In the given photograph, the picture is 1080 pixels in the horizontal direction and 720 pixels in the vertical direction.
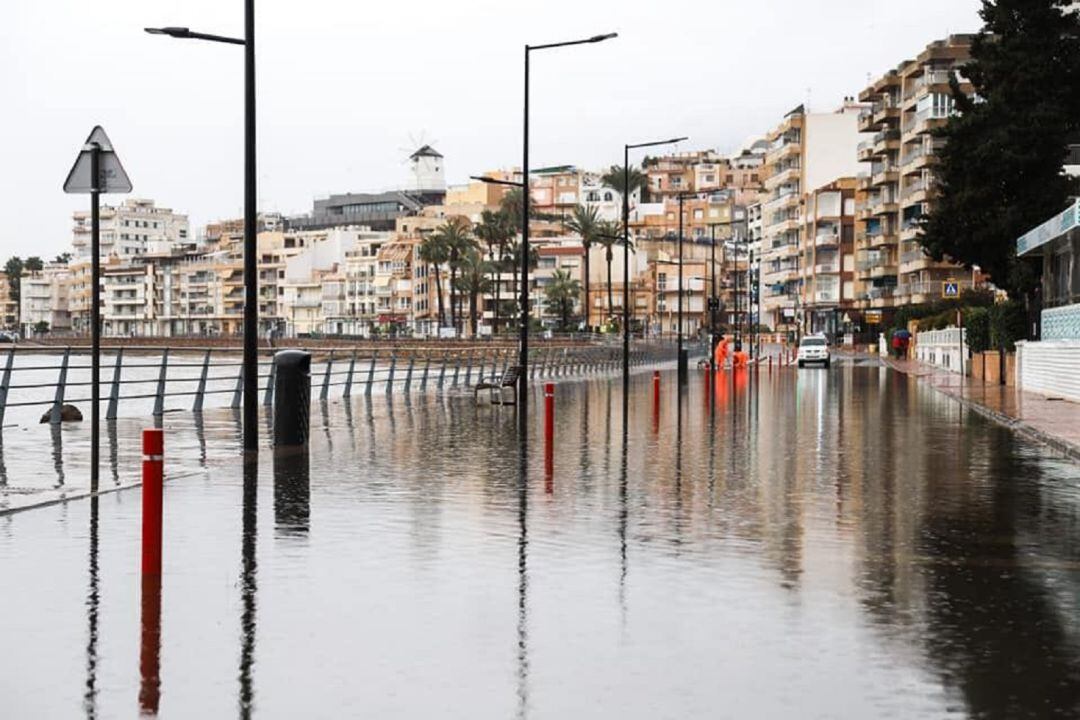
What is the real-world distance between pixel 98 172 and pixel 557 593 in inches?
328

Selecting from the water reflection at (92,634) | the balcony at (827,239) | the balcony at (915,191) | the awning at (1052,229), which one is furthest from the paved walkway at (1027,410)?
the balcony at (827,239)

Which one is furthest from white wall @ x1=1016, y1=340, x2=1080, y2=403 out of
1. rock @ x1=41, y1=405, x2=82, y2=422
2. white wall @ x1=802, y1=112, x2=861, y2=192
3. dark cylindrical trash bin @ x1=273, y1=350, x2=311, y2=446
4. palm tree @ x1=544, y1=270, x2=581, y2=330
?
palm tree @ x1=544, y1=270, x2=581, y2=330

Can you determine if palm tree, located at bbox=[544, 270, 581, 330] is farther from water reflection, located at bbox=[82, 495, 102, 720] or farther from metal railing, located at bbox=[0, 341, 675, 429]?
water reflection, located at bbox=[82, 495, 102, 720]

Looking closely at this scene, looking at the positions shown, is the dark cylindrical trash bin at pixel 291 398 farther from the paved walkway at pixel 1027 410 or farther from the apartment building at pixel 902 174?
the apartment building at pixel 902 174

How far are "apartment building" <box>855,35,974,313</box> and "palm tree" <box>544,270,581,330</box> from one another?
117 ft

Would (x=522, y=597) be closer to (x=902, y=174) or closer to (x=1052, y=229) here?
(x=1052, y=229)

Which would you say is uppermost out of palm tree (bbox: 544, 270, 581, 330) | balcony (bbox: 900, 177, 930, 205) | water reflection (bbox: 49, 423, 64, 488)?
balcony (bbox: 900, 177, 930, 205)

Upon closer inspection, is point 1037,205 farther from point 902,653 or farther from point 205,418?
point 902,653

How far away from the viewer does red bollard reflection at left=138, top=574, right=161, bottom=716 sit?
7.01m

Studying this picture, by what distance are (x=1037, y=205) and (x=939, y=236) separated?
14.6 ft

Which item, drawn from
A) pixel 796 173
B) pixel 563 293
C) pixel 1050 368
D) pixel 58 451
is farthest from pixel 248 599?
pixel 563 293

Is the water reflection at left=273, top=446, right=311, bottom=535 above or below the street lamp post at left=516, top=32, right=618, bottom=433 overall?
below

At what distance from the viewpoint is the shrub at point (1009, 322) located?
1982 inches

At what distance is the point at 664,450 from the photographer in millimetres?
22516
